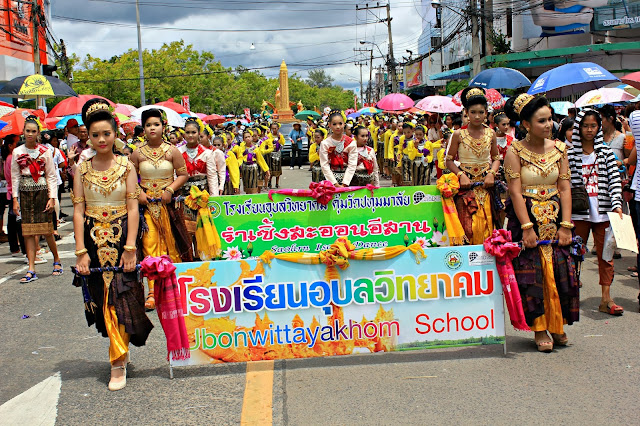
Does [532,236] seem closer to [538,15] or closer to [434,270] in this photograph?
[434,270]

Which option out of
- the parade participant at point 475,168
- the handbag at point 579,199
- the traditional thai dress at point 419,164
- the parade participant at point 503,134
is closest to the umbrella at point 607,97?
the parade participant at point 503,134

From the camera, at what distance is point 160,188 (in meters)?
A: 7.49

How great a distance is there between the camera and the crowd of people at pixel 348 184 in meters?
5.28

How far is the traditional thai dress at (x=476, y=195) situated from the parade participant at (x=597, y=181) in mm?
964

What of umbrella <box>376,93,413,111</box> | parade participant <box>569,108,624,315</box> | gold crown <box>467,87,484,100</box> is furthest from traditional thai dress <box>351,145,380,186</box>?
umbrella <box>376,93,413,111</box>

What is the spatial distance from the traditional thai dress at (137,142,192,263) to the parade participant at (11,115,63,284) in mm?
2683

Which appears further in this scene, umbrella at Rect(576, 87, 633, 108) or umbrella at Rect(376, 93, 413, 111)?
umbrella at Rect(376, 93, 413, 111)

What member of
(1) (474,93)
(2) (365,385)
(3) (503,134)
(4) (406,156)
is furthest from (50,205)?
(4) (406,156)

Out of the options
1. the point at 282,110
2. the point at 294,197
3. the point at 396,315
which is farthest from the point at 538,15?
the point at 282,110

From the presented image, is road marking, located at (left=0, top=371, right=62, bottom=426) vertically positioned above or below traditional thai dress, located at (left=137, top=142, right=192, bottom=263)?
below

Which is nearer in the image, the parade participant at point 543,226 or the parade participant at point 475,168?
the parade participant at point 543,226

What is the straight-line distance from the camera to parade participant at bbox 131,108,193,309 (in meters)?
7.36

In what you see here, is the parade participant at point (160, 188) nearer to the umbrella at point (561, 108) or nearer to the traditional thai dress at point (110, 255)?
the traditional thai dress at point (110, 255)

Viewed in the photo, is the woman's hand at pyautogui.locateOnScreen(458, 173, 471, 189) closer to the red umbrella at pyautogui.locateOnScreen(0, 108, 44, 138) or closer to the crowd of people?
the crowd of people
